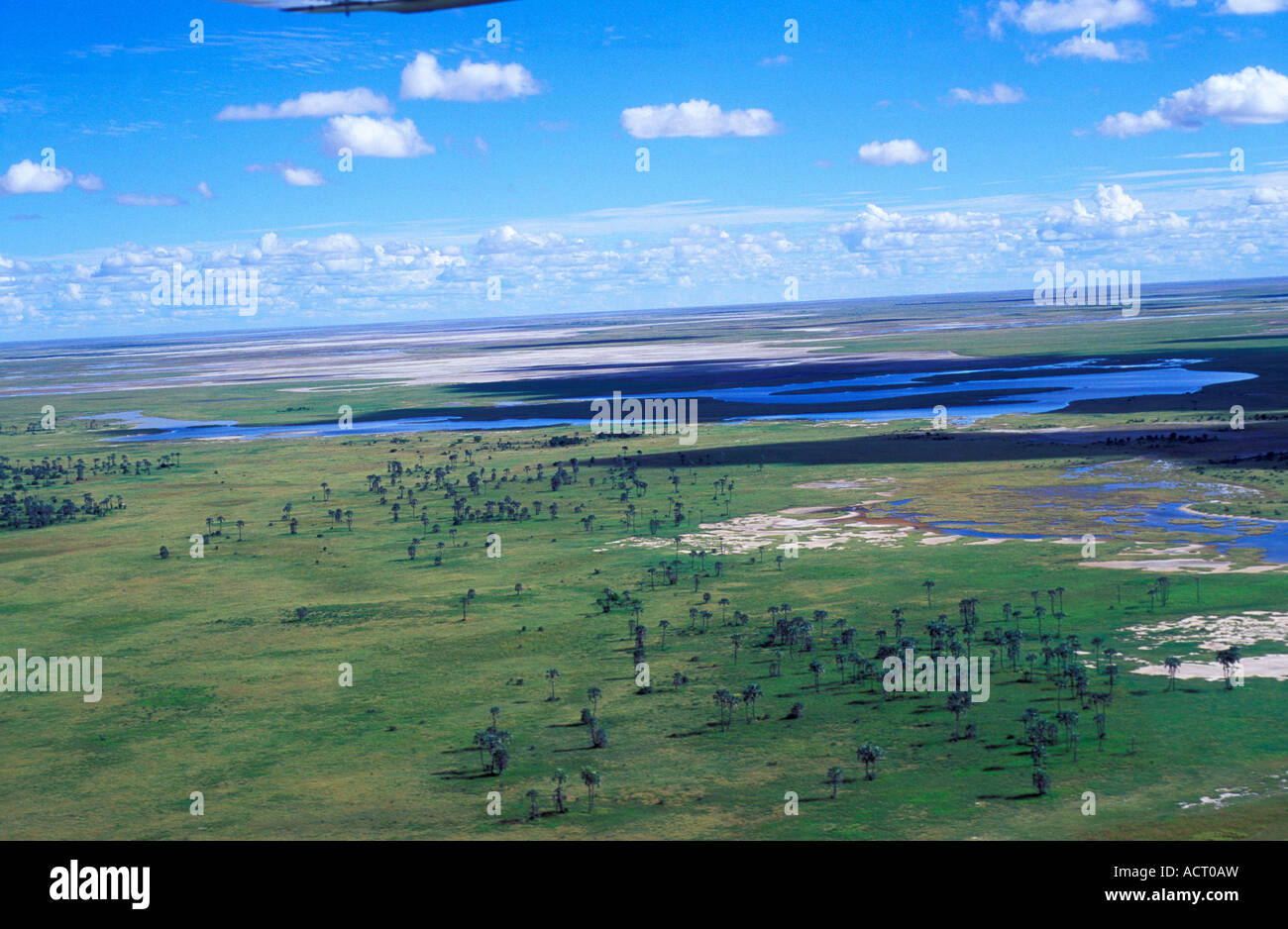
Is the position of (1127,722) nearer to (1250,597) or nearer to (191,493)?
(1250,597)

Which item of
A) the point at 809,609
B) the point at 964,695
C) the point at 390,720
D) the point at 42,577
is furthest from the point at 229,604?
the point at 964,695

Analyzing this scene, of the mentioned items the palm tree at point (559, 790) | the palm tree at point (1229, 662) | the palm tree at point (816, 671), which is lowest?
the palm tree at point (559, 790)

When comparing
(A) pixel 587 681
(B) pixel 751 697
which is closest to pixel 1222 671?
(B) pixel 751 697

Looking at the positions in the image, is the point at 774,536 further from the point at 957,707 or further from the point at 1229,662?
the point at 957,707

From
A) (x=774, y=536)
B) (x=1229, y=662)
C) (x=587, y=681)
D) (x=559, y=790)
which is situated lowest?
(x=559, y=790)

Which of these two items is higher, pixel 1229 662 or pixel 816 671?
pixel 1229 662

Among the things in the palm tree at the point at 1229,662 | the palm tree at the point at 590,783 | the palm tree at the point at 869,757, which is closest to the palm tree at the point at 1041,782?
the palm tree at the point at 869,757

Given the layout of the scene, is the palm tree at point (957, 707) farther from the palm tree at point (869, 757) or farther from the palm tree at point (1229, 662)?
the palm tree at point (1229, 662)

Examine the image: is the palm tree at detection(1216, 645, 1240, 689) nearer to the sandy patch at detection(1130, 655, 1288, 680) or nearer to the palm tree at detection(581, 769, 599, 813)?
the sandy patch at detection(1130, 655, 1288, 680)
